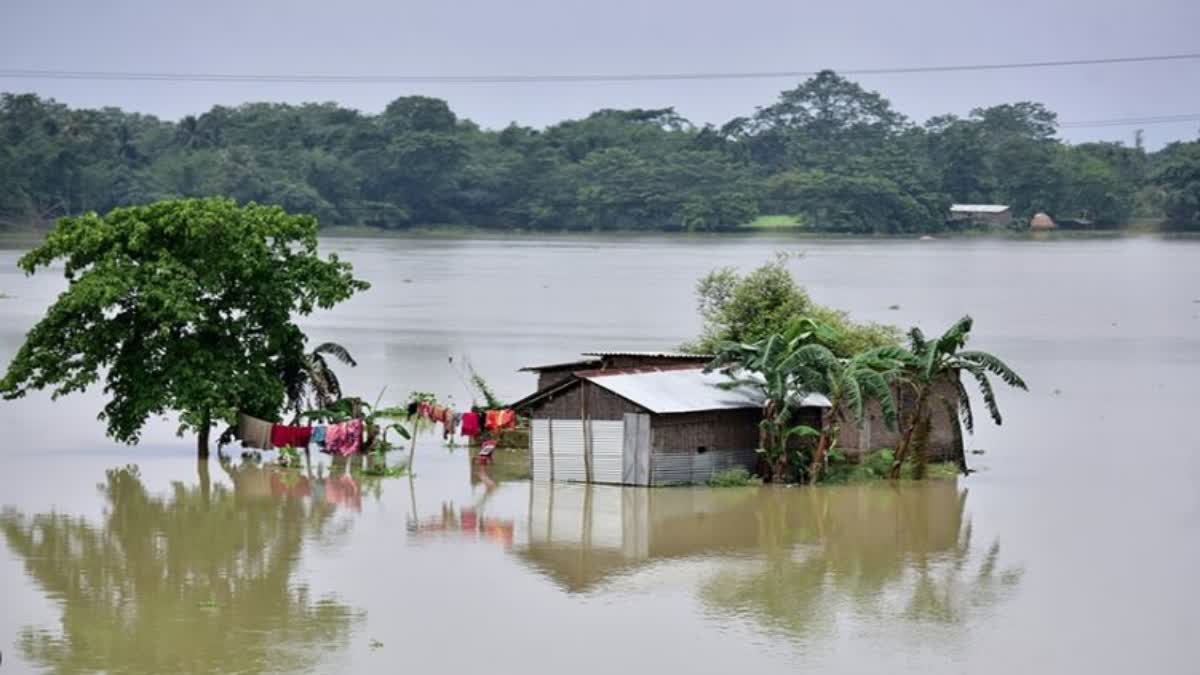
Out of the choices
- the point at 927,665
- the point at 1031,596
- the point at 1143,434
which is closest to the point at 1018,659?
the point at 927,665

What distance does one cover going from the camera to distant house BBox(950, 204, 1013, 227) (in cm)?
12975

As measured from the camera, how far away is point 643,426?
2552 cm

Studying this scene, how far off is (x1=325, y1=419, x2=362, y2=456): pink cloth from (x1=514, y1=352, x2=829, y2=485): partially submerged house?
298 centimetres

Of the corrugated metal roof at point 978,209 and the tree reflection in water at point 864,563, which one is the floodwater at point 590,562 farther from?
the corrugated metal roof at point 978,209

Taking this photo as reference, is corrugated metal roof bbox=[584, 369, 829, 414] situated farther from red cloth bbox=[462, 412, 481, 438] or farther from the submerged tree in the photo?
red cloth bbox=[462, 412, 481, 438]

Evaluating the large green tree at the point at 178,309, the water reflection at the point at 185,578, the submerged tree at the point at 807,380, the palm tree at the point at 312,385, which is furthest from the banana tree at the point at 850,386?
the palm tree at the point at 312,385

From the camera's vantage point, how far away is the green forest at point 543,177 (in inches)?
4872

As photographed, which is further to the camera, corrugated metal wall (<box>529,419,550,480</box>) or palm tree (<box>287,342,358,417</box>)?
palm tree (<box>287,342,358,417</box>)

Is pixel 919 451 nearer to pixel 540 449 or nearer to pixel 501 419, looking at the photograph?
pixel 540 449

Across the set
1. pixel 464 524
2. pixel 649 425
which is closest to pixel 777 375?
pixel 649 425

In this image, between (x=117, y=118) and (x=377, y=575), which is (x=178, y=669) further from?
(x=117, y=118)

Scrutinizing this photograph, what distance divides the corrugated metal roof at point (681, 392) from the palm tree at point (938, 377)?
125cm

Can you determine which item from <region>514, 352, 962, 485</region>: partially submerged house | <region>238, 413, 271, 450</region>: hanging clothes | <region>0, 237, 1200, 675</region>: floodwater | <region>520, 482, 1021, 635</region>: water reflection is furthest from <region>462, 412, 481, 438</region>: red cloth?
<region>520, 482, 1021, 635</region>: water reflection

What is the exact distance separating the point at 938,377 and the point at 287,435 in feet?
28.8
